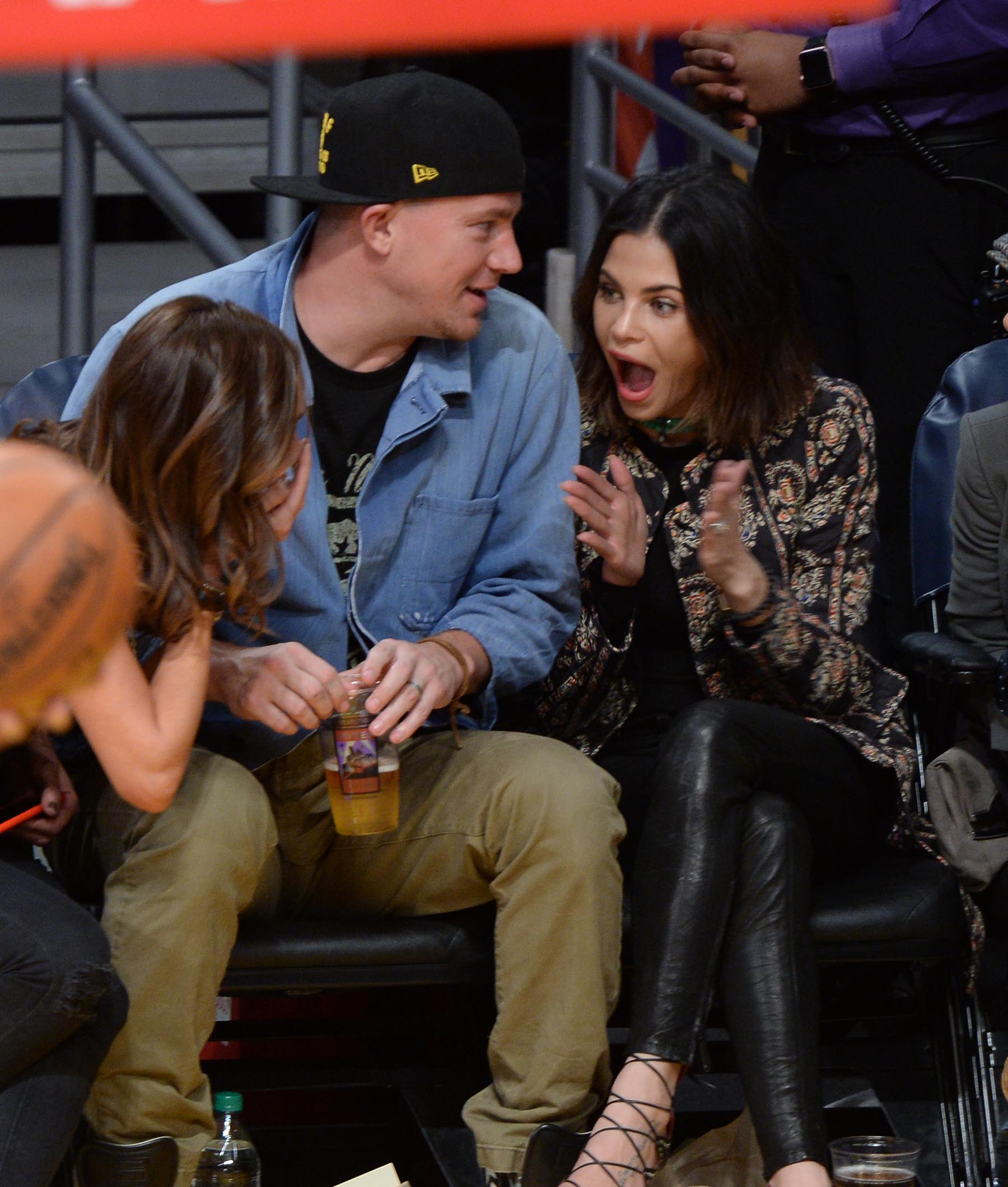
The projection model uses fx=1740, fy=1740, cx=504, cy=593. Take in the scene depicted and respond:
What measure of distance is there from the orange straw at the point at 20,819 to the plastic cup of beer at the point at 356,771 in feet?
1.15

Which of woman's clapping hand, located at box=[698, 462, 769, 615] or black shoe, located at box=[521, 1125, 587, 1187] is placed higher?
woman's clapping hand, located at box=[698, 462, 769, 615]

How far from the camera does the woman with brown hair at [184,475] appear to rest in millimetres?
1970

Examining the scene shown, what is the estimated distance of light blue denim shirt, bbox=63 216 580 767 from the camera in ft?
7.77

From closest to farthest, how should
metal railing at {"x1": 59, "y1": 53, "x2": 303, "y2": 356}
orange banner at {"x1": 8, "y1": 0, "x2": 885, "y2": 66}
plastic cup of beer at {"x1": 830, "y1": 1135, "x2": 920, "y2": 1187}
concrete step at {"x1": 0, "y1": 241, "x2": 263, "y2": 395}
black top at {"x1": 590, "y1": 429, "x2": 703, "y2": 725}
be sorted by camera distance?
orange banner at {"x1": 8, "y1": 0, "x2": 885, "y2": 66} < plastic cup of beer at {"x1": 830, "y1": 1135, "x2": 920, "y2": 1187} < black top at {"x1": 590, "y1": 429, "x2": 703, "y2": 725} < metal railing at {"x1": 59, "y1": 53, "x2": 303, "y2": 356} < concrete step at {"x1": 0, "y1": 241, "x2": 263, "y2": 395}

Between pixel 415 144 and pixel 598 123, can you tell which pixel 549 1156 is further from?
pixel 598 123

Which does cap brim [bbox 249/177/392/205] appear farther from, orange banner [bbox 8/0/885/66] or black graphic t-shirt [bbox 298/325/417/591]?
orange banner [bbox 8/0/885/66]

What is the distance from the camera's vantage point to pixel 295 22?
0.67 m

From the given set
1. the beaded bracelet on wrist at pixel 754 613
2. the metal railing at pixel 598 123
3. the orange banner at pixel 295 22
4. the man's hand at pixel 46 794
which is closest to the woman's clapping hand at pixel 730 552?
the beaded bracelet on wrist at pixel 754 613

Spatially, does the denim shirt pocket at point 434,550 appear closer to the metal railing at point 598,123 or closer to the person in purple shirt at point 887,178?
the person in purple shirt at point 887,178

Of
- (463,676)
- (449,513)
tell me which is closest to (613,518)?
(449,513)

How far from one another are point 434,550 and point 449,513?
0.06 m

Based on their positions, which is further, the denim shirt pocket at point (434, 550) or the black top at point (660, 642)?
the black top at point (660, 642)

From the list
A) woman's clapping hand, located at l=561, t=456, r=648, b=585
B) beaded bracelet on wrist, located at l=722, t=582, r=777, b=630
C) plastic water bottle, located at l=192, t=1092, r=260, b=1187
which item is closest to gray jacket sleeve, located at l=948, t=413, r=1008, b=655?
beaded bracelet on wrist, located at l=722, t=582, r=777, b=630

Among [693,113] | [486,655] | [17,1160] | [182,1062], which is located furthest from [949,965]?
[693,113]
